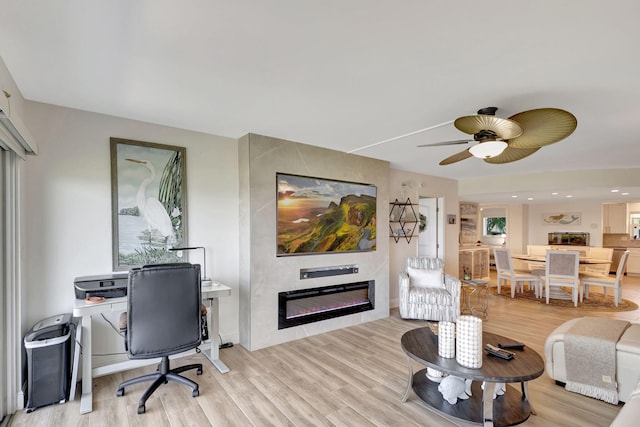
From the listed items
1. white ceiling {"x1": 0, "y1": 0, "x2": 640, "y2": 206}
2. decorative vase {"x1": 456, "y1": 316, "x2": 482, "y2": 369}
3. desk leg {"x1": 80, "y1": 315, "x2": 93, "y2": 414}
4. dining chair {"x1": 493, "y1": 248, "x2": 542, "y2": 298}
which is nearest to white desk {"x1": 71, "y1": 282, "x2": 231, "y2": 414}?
desk leg {"x1": 80, "y1": 315, "x2": 93, "y2": 414}

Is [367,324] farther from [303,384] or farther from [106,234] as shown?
[106,234]

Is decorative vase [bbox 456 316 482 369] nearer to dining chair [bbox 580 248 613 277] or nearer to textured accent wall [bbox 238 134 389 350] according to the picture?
textured accent wall [bbox 238 134 389 350]

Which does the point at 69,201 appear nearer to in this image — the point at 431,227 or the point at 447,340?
the point at 447,340

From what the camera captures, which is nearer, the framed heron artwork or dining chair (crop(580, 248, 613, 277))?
the framed heron artwork

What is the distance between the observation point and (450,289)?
4.52m

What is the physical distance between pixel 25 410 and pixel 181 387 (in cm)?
108

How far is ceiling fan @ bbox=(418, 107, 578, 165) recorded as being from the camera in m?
2.04

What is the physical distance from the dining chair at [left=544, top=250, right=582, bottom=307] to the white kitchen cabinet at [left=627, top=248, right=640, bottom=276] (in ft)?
16.1

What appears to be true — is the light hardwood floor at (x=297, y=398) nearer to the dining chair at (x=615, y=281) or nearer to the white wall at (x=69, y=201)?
the white wall at (x=69, y=201)

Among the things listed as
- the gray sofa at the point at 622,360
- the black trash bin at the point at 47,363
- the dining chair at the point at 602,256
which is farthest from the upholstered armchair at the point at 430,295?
the dining chair at the point at 602,256

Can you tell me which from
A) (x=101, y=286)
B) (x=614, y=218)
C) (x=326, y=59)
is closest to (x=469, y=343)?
(x=326, y=59)

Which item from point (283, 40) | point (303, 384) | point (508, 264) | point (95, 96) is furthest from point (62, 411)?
point (508, 264)

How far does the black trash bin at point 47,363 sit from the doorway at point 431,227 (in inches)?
221

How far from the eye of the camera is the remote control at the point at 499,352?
7.35 ft
